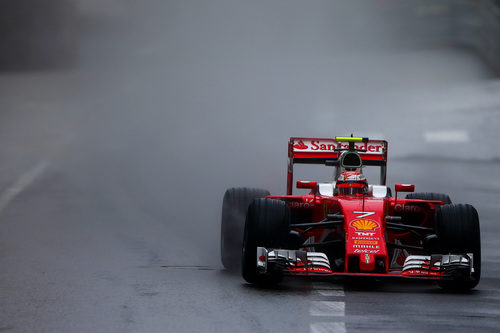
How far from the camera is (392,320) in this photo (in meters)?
8.96

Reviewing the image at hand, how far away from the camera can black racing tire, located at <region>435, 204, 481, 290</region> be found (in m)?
11.0

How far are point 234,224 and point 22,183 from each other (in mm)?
8527

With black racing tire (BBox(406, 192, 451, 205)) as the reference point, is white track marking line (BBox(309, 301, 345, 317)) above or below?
below

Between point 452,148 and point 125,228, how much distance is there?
1207 cm

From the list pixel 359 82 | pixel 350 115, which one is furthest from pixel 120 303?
pixel 359 82

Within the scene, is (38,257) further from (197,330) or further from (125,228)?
(197,330)

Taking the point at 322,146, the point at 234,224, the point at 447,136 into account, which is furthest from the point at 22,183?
the point at 447,136

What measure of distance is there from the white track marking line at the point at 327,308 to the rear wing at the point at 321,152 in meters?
4.90

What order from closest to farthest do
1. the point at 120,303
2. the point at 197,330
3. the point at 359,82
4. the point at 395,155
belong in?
the point at 197,330
the point at 120,303
the point at 395,155
the point at 359,82

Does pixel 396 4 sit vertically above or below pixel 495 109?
above

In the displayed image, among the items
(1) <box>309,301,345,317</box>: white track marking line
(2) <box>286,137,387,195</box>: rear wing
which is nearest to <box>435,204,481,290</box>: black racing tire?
(1) <box>309,301,345,317</box>: white track marking line

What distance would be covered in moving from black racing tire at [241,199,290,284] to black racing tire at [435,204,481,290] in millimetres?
1592

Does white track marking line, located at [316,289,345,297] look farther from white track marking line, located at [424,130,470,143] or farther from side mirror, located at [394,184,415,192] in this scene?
white track marking line, located at [424,130,470,143]

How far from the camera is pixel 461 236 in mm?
11023
